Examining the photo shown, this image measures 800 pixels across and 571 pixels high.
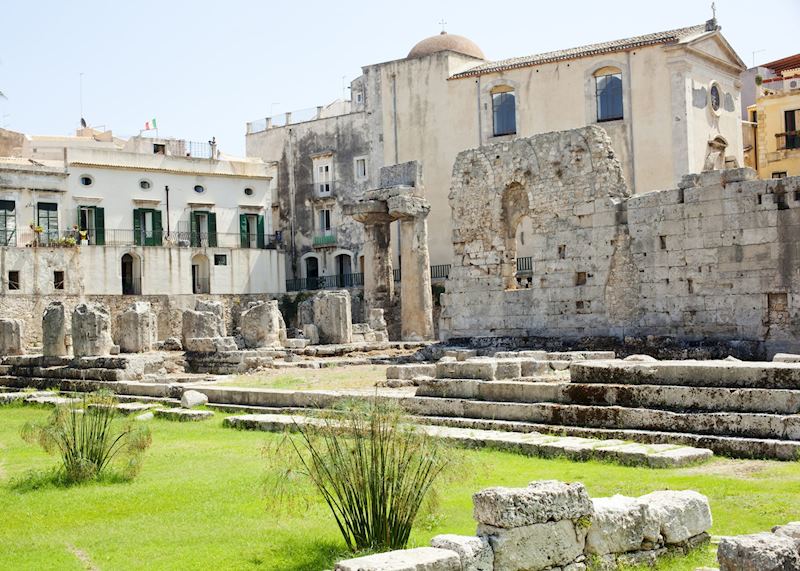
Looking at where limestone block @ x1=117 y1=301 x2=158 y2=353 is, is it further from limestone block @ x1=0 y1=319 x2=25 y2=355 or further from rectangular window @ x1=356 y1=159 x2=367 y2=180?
rectangular window @ x1=356 y1=159 x2=367 y2=180

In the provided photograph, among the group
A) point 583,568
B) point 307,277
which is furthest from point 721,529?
point 307,277

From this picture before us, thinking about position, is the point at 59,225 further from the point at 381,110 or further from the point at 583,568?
the point at 583,568

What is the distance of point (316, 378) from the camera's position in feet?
64.9

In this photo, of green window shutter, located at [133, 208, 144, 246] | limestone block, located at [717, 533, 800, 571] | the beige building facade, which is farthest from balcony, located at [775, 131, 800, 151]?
limestone block, located at [717, 533, 800, 571]

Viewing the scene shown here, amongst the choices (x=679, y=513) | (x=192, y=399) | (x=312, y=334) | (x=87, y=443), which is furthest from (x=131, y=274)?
(x=679, y=513)

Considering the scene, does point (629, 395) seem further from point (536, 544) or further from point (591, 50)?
point (591, 50)

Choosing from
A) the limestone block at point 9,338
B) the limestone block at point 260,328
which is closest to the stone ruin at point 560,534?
the limestone block at point 260,328

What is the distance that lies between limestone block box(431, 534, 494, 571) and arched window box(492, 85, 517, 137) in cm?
3385

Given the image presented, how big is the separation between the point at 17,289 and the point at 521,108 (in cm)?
2067

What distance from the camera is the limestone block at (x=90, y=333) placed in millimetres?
21547

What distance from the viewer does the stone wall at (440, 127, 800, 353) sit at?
1692 centimetres

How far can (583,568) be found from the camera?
601cm

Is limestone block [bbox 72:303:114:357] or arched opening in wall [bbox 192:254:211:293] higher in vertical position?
arched opening in wall [bbox 192:254:211:293]

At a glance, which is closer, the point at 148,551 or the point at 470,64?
the point at 148,551
